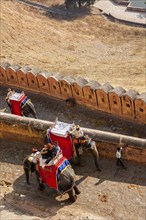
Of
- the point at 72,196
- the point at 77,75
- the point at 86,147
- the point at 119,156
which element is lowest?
the point at 77,75

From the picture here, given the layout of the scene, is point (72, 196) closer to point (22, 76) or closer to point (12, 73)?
point (22, 76)

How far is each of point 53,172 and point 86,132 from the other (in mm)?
2121

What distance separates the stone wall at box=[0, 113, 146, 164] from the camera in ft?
43.4

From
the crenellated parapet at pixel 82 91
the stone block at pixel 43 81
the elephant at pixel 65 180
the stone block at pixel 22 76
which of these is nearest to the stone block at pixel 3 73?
the crenellated parapet at pixel 82 91

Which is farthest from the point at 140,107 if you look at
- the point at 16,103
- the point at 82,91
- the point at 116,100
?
the point at 16,103

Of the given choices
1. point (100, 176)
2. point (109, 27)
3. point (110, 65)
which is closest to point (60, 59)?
point (110, 65)

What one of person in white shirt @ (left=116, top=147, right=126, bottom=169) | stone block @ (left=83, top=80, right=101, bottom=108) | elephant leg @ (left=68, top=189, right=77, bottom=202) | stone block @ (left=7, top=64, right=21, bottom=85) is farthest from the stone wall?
stone block @ (left=7, top=64, right=21, bottom=85)

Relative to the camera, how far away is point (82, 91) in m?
17.1

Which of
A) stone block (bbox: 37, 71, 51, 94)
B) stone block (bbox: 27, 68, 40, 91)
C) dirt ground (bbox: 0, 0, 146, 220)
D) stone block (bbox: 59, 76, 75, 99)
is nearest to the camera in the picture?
dirt ground (bbox: 0, 0, 146, 220)

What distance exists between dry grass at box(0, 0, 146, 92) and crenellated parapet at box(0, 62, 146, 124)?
4.91 metres

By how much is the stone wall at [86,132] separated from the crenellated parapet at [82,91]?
258cm

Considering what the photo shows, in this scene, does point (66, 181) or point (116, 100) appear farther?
point (116, 100)

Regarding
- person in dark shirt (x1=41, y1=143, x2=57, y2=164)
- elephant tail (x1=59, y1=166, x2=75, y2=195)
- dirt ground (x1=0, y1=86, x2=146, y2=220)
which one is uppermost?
person in dark shirt (x1=41, y1=143, x2=57, y2=164)

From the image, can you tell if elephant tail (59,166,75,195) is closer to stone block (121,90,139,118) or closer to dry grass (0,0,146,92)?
stone block (121,90,139,118)
